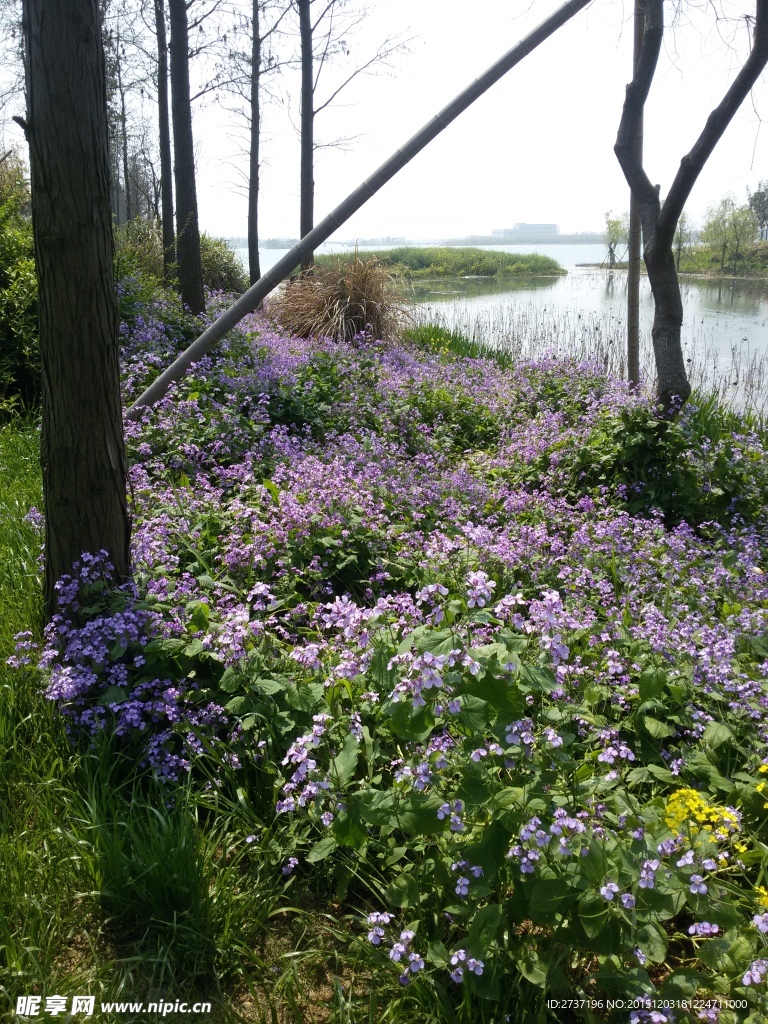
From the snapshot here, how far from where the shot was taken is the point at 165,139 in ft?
47.8

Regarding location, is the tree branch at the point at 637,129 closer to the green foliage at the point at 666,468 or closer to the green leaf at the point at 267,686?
the green foliage at the point at 666,468

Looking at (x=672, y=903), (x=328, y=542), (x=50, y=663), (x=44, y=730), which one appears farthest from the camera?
(x=328, y=542)

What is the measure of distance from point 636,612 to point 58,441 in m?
2.34

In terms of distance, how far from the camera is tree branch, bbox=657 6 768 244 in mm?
4332

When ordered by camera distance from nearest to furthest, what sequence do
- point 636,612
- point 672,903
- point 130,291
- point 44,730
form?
1. point 672,903
2. point 44,730
3. point 636,612
4. point 130,291

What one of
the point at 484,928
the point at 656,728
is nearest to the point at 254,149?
the point at 656,728

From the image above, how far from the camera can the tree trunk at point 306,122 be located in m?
12.4

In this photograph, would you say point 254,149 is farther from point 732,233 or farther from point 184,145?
point 732,233

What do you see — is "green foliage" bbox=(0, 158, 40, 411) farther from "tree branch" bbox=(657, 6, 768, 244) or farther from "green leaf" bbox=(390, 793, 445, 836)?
"green leaf" bbox=(390, 793, 445, 836)

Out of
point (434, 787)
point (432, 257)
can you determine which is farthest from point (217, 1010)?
point (432, 257)

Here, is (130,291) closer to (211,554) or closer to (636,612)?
(211,554)

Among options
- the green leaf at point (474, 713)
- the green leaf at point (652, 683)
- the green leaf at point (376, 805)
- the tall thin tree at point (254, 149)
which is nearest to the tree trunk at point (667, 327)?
the green leaf at point (652, 683)

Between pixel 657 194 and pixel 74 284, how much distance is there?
4119mm

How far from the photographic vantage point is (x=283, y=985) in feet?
5.51
